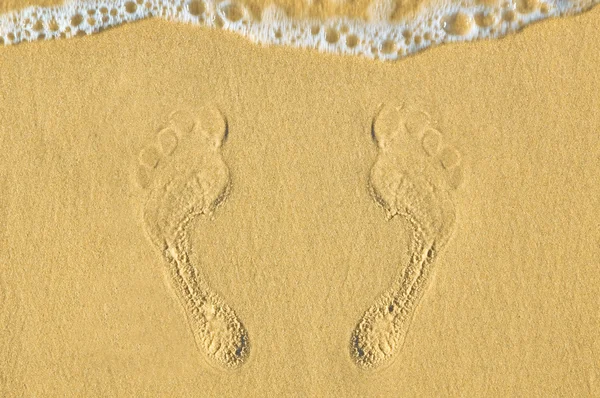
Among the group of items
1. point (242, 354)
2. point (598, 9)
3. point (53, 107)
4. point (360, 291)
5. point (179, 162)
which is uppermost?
point (598, 9)

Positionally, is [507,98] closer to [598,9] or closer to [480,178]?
[480,178]

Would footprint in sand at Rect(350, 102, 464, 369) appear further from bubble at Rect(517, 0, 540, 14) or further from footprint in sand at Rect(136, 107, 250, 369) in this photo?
bubble at Rect(517, 0, 540, 14)

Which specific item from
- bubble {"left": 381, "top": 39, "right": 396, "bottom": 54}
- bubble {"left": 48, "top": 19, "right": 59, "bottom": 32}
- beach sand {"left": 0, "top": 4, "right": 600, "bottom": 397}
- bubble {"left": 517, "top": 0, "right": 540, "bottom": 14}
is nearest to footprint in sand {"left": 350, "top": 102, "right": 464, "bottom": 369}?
beach sand {"left": 0, "top": 4, "right": 600, "bottom": 397}

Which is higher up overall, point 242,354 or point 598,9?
point 598,9

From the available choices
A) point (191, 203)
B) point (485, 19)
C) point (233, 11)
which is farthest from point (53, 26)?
point (485, 19)

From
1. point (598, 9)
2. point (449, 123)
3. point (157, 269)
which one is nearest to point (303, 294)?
point (157, 269)

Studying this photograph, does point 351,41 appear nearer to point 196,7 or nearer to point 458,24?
point 458,24

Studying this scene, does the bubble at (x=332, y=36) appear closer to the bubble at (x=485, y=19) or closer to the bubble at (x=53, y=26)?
the bubble at (x=485, y=19)
